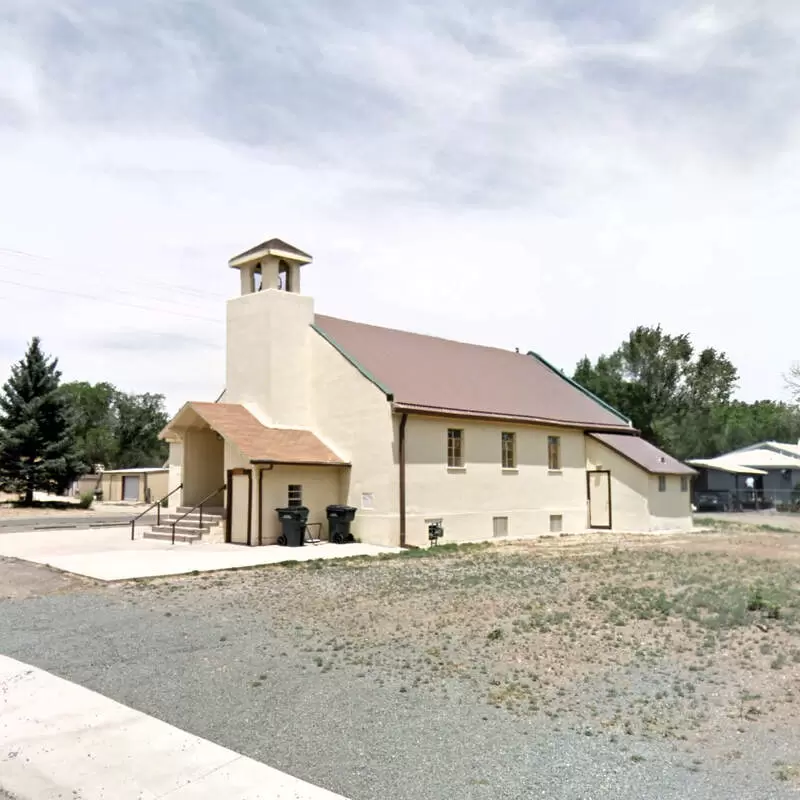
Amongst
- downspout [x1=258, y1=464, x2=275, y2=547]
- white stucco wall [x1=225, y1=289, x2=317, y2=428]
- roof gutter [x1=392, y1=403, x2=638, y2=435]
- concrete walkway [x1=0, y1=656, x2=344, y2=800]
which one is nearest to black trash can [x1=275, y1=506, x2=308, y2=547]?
downspout [x1=258, y1=464, x2=275, y2=547]

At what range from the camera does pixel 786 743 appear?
5.66m

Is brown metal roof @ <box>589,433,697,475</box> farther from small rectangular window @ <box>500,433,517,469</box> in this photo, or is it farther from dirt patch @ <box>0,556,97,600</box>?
dirt patch @ <box>0,556,97,600</box>

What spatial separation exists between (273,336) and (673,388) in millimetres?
40214

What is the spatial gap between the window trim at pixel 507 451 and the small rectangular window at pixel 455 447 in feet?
6.07

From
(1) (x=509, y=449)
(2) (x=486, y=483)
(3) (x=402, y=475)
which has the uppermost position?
(1) (x=509, y=449)

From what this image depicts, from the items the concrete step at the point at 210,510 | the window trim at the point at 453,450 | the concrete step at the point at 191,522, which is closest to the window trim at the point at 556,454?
the window trim at the point at 453,450

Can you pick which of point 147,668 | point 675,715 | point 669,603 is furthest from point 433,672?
point 669,603

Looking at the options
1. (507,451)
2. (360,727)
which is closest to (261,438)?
(507,451)

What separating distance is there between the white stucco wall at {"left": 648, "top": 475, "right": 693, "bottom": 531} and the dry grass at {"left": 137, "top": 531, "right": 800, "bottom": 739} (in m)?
10.4

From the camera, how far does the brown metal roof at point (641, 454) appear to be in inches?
1062

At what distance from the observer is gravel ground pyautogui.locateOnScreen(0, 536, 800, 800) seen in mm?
5137

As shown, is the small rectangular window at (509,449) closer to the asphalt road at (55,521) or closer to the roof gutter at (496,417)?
the roof gutter at (496,417)

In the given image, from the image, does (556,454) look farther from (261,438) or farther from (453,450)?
(261,438)

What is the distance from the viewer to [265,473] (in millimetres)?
20844
